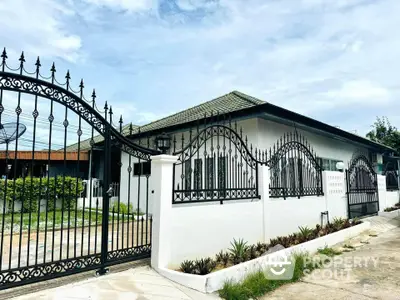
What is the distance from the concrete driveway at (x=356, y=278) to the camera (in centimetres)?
360

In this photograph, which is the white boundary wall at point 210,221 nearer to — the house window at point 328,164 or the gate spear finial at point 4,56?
the gate spear finial at point 4,56

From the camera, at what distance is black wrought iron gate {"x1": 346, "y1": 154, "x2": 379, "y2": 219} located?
944 centimetres

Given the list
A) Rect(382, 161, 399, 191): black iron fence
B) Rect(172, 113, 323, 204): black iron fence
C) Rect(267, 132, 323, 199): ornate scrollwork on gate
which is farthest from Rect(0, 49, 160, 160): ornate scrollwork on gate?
Rect(382, 161, 399, 191): black iron fence

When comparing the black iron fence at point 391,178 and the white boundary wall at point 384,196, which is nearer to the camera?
the white boundary wall at point 384,196

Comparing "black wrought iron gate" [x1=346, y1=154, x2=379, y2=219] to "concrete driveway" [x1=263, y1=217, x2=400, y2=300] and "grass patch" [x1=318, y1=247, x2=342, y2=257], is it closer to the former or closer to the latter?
"concrete driveway" [x1=263, y1=217, x2=400, y2=300]

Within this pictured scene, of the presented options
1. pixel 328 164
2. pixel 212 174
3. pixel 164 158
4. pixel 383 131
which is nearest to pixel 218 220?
pixel 212 174

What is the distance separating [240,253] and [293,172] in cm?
336

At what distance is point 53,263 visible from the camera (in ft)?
10.9

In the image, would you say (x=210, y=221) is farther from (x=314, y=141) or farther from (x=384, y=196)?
(x=384, y=196)

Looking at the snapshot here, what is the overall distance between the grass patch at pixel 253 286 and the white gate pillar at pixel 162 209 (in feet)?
3.14

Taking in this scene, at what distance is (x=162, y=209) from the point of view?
3.96m

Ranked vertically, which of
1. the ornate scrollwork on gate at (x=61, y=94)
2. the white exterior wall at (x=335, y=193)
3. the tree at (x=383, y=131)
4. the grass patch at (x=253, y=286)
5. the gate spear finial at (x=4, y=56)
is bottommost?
the grass patch at (x=253, y=286)

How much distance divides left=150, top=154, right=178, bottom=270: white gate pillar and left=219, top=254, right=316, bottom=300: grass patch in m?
0.96

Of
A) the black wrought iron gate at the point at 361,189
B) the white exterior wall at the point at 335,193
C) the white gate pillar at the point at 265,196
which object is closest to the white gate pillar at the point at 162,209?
the white gate pillar at the point at 265,196
